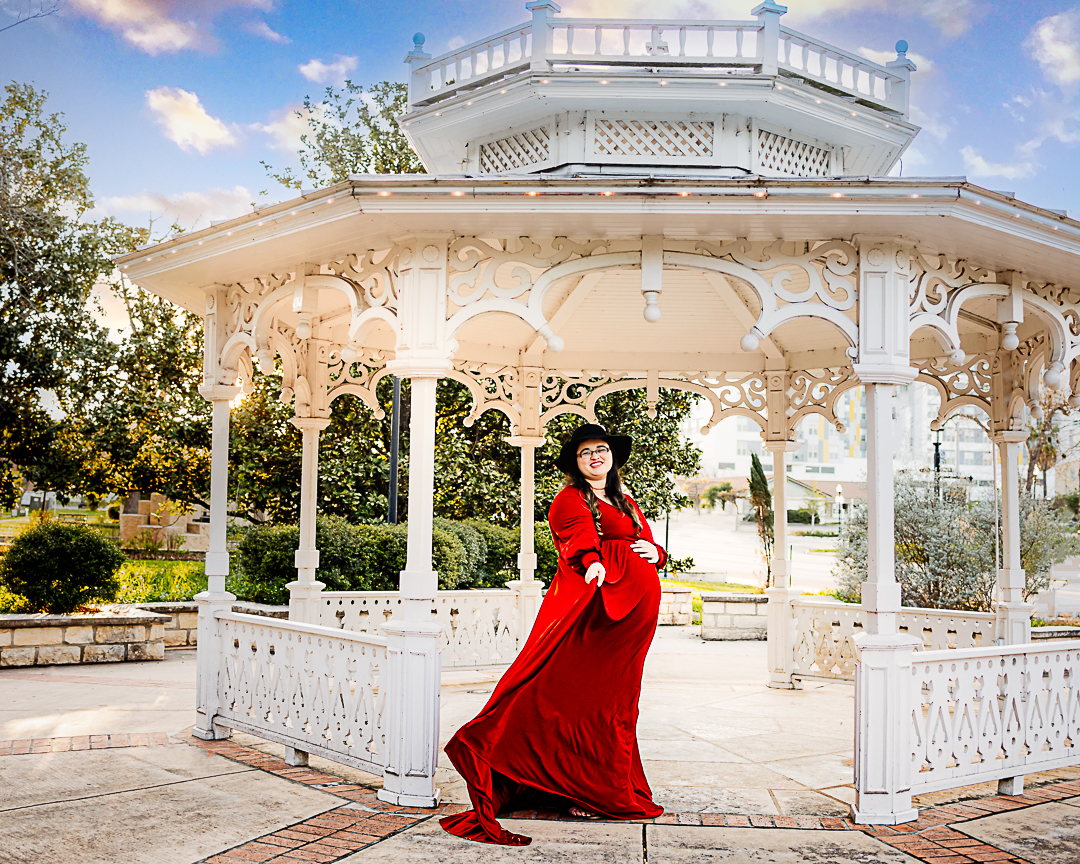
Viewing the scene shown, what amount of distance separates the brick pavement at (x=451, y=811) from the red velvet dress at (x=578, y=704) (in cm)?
18

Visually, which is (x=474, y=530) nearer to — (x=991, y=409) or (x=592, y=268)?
(x=991, y=409)

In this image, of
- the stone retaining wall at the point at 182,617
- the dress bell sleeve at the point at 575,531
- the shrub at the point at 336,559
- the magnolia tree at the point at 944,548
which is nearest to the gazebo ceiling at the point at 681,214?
the dress bell sleeve at the point at 575,531

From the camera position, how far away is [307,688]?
5.41 metres

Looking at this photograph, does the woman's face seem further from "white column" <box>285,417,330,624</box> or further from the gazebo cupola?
"white column" <box>285,417,330,624</box>

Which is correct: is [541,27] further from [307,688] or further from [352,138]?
[352,138]

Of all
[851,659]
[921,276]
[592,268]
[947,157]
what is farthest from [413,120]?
[947,157]

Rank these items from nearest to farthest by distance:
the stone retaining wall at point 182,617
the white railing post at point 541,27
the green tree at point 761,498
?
the white railing post at point 541,27 < the stone retaining wall at point 182,617 < the green tree at point 761,498

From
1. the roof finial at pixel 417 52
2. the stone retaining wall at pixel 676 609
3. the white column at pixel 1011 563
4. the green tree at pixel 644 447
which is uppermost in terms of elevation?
the roof finial at pixel 417 52

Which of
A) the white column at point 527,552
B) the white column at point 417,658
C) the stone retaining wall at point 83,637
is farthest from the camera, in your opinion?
the stone retaining wall at point 83,637

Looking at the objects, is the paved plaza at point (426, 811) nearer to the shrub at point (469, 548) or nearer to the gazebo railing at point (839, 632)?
the gazebo railing at point (839, 632)

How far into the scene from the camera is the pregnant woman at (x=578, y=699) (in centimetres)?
452

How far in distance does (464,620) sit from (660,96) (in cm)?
518

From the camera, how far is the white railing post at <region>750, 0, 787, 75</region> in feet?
21.8

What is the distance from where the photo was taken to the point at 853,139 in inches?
284
